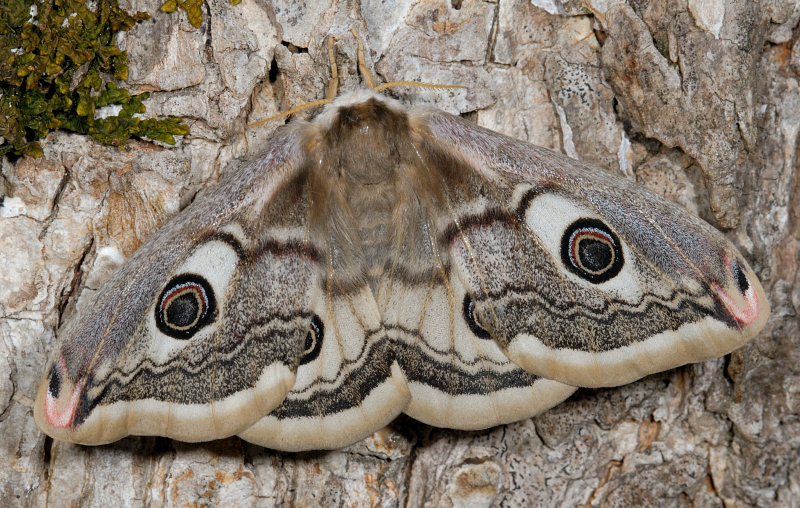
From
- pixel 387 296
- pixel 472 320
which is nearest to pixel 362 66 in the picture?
pixel 387 296

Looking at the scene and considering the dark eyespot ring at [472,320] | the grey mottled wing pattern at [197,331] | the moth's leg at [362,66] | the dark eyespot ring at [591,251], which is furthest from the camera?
the moth's leg at [362,66]

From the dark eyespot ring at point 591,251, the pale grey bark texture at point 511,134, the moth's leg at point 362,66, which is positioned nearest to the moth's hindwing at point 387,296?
the dark eyespot ring at point 591,251

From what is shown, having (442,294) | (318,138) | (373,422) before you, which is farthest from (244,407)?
(318,138)

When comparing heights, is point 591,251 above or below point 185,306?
above

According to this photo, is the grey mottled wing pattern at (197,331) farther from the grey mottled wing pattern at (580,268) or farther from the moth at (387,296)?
the grey mottled wing pattern at (580,268)

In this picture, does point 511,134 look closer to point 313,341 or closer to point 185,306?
point 313,341

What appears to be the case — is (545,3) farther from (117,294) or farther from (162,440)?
(162,440)
